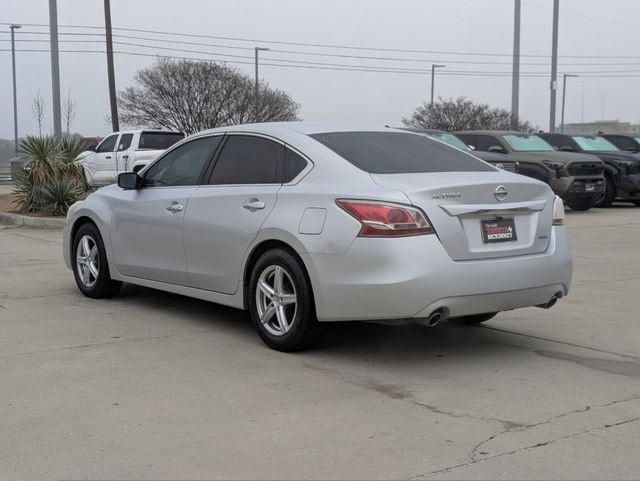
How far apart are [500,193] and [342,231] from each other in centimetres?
113

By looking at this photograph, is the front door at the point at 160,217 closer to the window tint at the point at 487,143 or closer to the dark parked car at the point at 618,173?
the window tint at the point at 487,143

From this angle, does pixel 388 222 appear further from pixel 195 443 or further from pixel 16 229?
pixel 16 229

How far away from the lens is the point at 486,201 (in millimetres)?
5328

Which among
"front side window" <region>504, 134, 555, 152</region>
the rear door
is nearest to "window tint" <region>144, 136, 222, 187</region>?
the rear door

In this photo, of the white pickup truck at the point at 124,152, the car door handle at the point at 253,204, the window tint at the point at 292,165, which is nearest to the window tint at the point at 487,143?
the white pickup truck at the point at 124,152

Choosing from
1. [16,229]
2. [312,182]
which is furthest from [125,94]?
[312,182]

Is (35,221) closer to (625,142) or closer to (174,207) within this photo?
(174,207)

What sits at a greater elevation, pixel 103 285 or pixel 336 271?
pixel 336 271

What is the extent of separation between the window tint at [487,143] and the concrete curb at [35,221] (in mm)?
9283

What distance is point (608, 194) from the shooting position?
19.6m

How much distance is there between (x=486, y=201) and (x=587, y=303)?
2.78 meters

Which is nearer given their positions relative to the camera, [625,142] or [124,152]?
[124,152]

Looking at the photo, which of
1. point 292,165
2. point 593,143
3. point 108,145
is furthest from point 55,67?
point 292,165

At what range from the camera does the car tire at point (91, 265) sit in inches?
294
